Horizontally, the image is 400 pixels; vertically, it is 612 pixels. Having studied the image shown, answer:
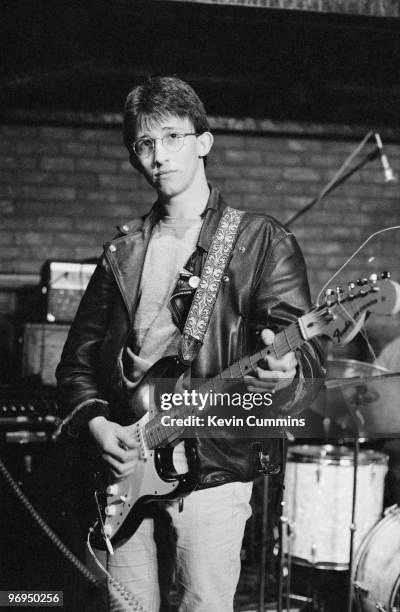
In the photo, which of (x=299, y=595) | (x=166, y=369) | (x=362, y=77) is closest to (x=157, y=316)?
(x=166, y=369)

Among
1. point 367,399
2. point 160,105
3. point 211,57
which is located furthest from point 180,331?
point 211,57

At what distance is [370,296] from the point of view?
2062 millimetres

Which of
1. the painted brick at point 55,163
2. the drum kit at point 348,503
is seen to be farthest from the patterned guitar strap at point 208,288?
the painted brick at point 55,163

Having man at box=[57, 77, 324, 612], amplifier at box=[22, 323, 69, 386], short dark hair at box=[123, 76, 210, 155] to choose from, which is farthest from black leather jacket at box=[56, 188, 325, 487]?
amplifier at box=[22, 323, 69, 386]

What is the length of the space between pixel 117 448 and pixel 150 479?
142 mm

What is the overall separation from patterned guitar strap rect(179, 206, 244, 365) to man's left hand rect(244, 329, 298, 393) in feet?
0.94

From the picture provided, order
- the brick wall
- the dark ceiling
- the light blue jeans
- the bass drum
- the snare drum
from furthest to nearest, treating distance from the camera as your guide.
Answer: the brick wall
the dark ceiling
the snare drum
the bass drum
the light blue jeans

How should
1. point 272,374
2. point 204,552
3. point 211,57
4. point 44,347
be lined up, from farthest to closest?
1. point 211,57
2. point 44,347
3. point 204,552
4. point 272,374

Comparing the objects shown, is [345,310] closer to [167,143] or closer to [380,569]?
[167,143]

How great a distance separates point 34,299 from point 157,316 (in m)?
3.39

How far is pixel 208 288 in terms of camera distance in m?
2.35

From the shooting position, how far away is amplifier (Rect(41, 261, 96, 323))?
16.0ft

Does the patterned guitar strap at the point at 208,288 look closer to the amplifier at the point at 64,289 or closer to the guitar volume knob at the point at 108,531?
the guitar volume knob at the point at 108,531

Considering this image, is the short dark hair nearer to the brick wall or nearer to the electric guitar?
the electric guitar
